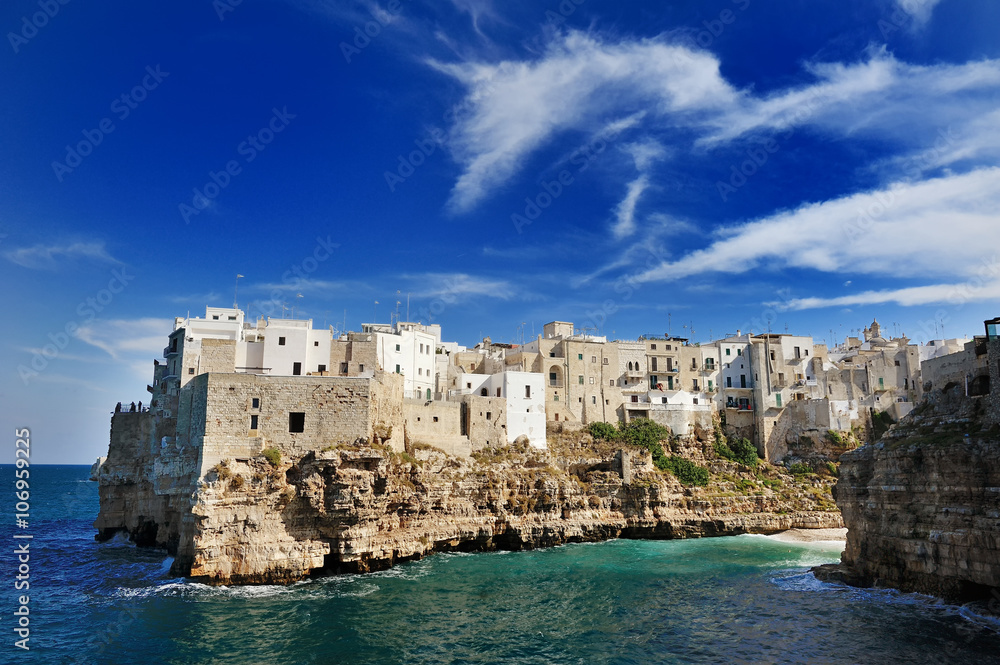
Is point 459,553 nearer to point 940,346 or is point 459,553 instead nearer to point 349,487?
point 349,487

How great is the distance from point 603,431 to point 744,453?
1442 centimetres

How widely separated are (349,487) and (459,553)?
11008mm

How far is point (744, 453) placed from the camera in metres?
60.2

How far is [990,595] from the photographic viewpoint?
25.0 m

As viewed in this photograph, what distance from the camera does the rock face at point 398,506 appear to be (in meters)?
33.3

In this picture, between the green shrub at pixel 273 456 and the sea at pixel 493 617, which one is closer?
the sea at pixel 493 617

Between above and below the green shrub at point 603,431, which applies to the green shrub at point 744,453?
below

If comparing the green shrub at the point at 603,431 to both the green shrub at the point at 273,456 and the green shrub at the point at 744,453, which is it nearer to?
the green shrub at the point at 744,453

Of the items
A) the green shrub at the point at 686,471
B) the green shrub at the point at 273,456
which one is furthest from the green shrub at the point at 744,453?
the green shrub at the point at 273,456

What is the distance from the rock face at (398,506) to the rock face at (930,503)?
718 inches

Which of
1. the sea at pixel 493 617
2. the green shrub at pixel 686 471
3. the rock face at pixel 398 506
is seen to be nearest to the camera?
the sea at pixel 493 617

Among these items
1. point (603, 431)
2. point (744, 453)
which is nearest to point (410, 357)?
point (603, 431)

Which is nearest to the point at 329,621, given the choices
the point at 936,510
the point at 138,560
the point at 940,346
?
the point at 138,560

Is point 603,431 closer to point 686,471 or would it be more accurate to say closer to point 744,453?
point 686,471
